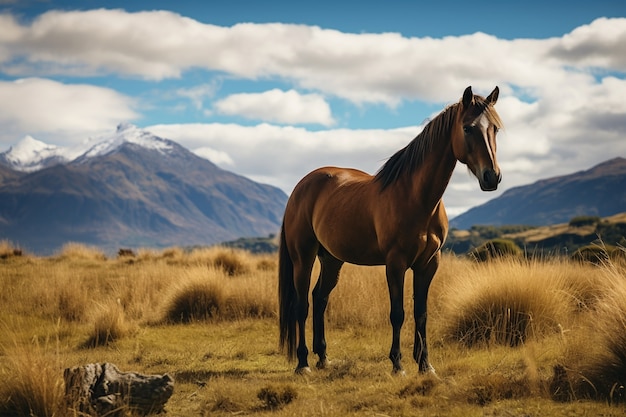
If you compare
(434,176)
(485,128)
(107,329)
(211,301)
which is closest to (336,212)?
(434,176)

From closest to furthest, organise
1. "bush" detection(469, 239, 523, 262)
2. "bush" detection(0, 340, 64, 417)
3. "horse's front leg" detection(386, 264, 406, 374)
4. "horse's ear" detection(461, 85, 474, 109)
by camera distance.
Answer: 1. "bush" detection(0, 340, 64, 417)
2. "horse's ear" detection(461, 85, 474, 109)
3. "horse's front leg" detection(386, 264, 406, 374)
4. "bush" detection(469, 239, 523, 262)

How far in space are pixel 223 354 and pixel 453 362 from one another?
384cm

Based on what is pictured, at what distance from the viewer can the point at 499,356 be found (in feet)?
28.5

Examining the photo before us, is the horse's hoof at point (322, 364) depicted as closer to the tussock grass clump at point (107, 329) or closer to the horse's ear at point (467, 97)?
the horse's ear at point (467, 97)

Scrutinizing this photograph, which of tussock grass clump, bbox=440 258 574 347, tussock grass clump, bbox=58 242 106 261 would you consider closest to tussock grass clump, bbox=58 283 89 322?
tussock grass clump, bbox=440 258 574 347

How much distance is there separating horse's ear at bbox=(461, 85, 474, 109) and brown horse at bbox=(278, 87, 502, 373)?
0.01 m

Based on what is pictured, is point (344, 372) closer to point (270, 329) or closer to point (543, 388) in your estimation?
point (543, 388)

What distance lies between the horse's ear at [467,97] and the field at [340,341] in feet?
8.27

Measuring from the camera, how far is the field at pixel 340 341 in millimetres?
6242

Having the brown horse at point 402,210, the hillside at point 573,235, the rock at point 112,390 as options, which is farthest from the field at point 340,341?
the hillside at point 573,235

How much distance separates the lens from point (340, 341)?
11.2m

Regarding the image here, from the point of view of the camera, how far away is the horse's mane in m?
7.23

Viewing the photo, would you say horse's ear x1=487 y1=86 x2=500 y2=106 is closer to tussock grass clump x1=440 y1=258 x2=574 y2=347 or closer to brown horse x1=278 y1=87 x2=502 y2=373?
brown horse x1=278 y1=87 x2=502 y2=373

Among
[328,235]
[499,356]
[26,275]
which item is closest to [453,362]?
[499,356]
